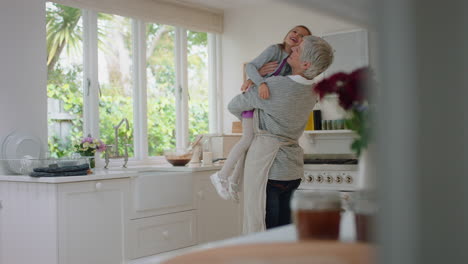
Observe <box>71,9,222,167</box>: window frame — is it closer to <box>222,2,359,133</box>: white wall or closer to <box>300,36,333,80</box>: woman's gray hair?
<box>222,2,359,133</box>: white wall

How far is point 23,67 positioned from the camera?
145 inches

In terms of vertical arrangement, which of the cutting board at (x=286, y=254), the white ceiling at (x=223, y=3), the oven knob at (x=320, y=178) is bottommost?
the oven knob at (x=320, y=178)

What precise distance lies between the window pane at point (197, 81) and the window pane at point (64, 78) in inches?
49.7

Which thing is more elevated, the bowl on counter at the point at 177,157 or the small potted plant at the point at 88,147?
the small potted plant at the point at 88,147

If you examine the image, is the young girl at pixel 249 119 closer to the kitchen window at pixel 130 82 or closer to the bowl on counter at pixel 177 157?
the bowl on counter at pixel 177 157

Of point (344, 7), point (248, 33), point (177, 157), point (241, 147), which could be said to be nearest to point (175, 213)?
point (177, 157)

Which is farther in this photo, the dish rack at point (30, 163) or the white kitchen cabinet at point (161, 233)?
the white kitchen cabinet at point (161, 233)

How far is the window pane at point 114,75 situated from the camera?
176 inches

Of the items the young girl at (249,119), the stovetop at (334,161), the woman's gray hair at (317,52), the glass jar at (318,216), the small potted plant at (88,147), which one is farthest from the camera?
the stovetop at (334,161)

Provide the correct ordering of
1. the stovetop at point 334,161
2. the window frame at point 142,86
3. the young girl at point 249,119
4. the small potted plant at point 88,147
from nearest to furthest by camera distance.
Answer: the young girl at point 249,119 → the small potted plant at point 88,147 → the stovetop at point 334,161 → the window frame at point 142,86

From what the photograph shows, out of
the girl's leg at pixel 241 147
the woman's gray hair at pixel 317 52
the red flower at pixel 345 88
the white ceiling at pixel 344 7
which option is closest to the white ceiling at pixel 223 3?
the girl's leg at pixel 241 147

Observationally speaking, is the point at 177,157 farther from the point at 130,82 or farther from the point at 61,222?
the point at 61,222

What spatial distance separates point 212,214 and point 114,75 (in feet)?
4.86

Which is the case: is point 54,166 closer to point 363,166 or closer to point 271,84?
point 271,84
